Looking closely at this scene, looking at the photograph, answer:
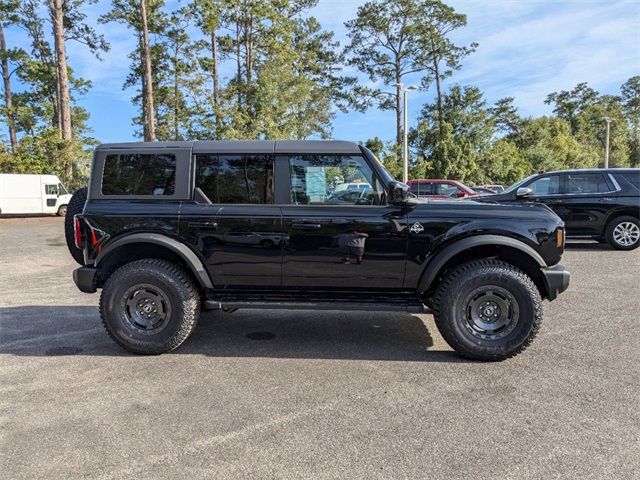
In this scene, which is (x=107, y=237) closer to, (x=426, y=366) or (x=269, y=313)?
(x=269, y=313)

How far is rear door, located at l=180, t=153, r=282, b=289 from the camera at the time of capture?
4145 mm

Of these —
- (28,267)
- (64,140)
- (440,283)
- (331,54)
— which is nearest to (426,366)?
(440,283)

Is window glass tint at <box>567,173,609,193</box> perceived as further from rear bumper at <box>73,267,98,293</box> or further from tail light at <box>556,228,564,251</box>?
rear bumper at <box>73,267,98,293</box>

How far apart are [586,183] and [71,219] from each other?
1012cm

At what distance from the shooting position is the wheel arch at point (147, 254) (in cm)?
415

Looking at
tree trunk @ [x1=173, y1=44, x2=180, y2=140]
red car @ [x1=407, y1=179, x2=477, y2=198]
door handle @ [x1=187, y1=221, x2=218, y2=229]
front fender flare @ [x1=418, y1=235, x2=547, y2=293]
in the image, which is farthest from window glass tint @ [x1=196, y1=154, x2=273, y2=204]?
tree trunk @ [x1=173, y1=44, x2=180, y2=140]

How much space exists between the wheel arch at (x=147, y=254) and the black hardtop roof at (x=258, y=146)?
86 centimetres

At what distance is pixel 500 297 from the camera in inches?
160

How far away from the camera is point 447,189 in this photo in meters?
19.2

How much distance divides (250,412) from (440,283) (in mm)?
2019

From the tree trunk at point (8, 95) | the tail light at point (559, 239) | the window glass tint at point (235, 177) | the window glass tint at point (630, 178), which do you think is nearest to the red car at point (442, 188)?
the window glass tint at point (630, 178)

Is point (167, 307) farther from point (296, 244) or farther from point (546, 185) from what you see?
point (546, 185)

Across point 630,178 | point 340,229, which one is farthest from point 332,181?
point 630,178

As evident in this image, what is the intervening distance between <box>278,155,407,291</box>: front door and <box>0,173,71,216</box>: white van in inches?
874
